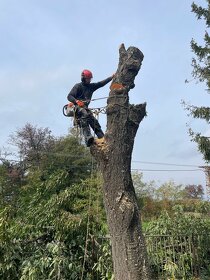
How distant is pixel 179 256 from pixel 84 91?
3628 mm

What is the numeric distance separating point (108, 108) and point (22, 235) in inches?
116

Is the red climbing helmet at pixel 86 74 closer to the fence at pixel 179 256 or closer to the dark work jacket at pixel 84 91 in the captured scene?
the dark work jacket at pixel 84 91

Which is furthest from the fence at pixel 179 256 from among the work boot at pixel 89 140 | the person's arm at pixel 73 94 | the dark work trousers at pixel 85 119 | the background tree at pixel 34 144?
the background tree at pixel 34 144

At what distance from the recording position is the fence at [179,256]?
22.8ft

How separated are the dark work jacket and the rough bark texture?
2.93 ft

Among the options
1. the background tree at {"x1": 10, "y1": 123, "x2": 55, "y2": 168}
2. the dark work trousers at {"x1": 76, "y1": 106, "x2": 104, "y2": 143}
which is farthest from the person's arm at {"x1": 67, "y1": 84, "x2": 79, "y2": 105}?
the background tree at {"x1": 10, "y1": 123, "x2": 55, "y2": 168}

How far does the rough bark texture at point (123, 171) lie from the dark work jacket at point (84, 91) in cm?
89

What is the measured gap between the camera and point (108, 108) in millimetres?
4652

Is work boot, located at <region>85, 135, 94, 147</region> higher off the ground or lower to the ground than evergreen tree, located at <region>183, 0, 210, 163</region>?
lower

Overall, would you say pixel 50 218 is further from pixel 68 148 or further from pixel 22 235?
pixel 68 148

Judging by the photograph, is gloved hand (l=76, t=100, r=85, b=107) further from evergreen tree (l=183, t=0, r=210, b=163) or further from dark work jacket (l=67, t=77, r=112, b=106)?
evergreen tree (l=183, t=0, r=210, b=163)

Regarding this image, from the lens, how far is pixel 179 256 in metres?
7.36

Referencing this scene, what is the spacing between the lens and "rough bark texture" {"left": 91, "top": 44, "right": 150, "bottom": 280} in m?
4.23

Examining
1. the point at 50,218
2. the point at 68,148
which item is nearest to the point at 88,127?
the point at 50,218
